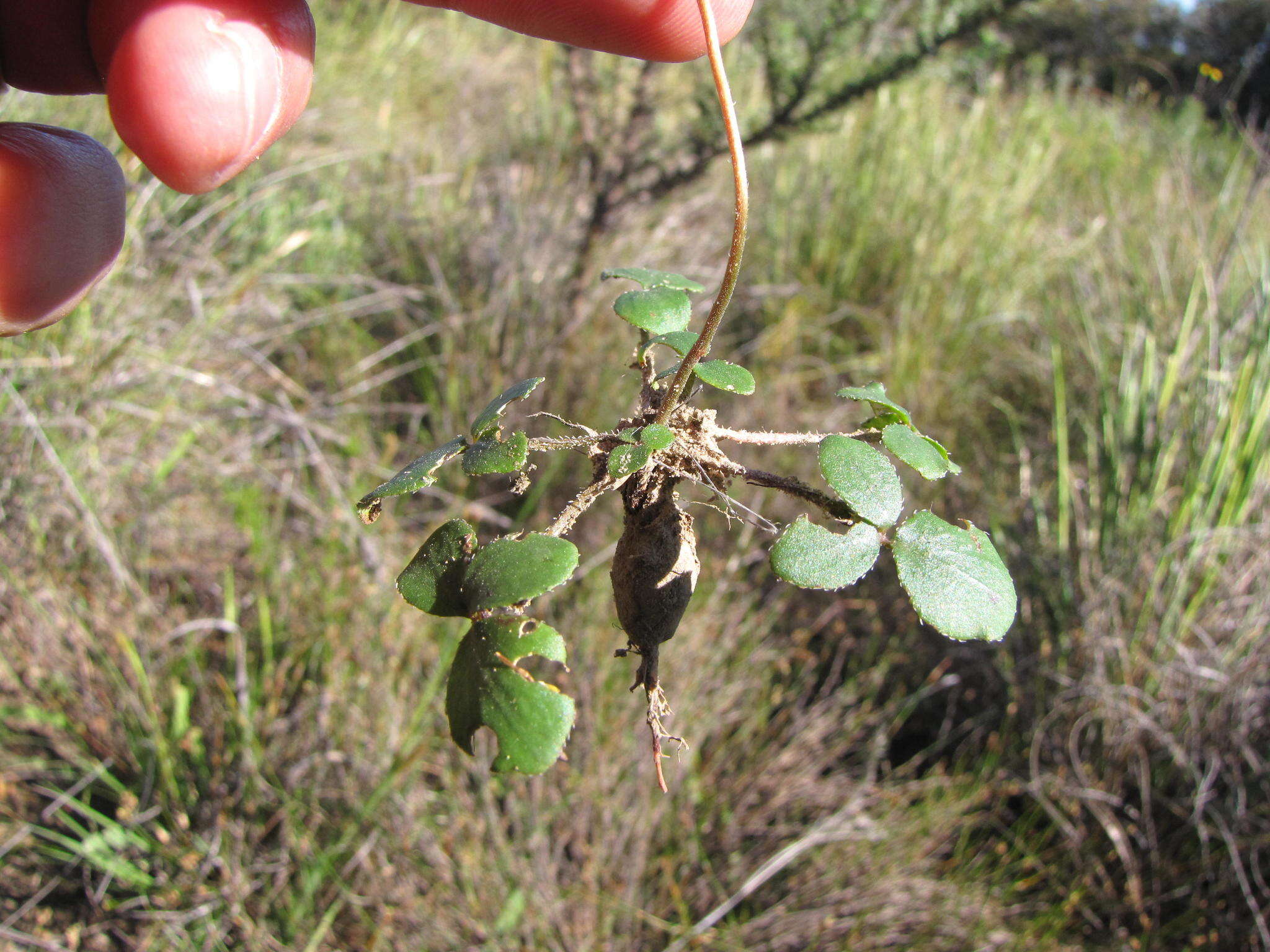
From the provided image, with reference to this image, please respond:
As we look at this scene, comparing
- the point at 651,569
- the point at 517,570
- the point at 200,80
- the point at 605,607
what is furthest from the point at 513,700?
the point at 605,607

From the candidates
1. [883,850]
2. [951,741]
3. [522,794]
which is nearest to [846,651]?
[951,741]

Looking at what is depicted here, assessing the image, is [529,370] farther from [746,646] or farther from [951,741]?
[951,741]

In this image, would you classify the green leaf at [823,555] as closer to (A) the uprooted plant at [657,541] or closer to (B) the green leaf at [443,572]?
(A) the uprooted plant at [657,541]

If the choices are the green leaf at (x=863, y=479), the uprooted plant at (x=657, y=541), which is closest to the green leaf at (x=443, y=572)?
the uprooted plant at (x=657, y=541)

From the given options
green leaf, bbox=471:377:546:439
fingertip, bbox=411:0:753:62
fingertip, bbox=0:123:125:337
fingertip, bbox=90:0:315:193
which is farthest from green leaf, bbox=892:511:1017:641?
fingertip, bbox=0:123:125:337

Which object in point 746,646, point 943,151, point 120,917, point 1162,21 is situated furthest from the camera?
point 1162,21

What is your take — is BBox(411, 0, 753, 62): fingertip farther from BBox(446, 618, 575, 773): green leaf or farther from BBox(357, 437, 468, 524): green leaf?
BBox(446, 618, 575, 773): green leaf
